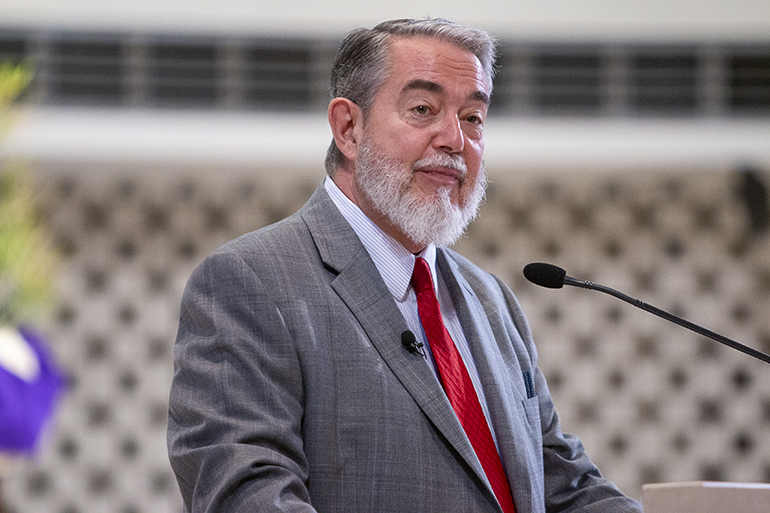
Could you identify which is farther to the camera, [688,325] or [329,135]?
[329,135]

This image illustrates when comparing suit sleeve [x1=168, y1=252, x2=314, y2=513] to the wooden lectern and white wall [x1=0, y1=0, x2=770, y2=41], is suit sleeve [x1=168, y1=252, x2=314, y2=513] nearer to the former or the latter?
the wooden lectern

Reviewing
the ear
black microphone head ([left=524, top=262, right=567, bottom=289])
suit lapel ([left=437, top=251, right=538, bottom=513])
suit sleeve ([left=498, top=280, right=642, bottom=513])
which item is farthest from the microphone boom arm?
the ear

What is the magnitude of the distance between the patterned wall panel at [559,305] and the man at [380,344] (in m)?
1.39

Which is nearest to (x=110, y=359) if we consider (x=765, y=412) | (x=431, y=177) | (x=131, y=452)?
(x=131, y=452)

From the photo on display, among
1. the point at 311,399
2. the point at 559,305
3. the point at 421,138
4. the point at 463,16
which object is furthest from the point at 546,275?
the point at 463,16

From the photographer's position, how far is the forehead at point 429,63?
1278 mm

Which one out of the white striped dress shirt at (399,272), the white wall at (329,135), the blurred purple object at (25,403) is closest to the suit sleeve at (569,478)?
the white striped dress shirt at (399,272)

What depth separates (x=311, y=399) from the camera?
3.48 ft

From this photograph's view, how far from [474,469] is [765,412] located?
2.02 meters

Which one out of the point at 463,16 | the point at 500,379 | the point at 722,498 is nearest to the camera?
the point at 722,498

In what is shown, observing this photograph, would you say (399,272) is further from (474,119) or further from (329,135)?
(329,135)

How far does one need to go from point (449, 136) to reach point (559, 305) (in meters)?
1.64

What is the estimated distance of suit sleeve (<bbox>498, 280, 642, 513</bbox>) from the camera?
127 cm

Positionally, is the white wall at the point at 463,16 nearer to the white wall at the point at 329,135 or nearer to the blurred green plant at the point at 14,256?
the white wall at the point at 329,135
